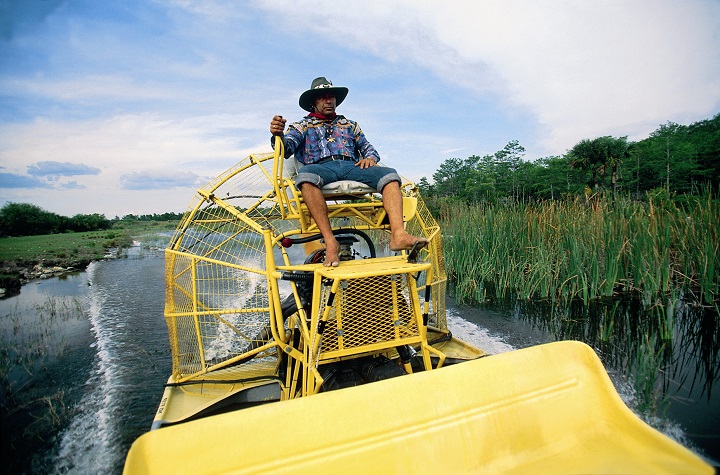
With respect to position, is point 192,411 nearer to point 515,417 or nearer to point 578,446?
point 515,417

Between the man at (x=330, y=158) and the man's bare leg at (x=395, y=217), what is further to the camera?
the man at (x=330, y=158)

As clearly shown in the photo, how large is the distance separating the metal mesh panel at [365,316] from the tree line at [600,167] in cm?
2734

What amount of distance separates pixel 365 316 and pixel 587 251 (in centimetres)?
529

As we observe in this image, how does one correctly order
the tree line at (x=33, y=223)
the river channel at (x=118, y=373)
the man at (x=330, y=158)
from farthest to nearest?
the tree line at (x=33, y=223) < the river channel at (x=118, y=373) < the man at (x=330, y=158)

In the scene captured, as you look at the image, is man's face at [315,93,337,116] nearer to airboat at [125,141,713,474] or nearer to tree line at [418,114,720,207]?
airboat at [125,141,713,474]

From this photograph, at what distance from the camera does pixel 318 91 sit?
4004 millimetres

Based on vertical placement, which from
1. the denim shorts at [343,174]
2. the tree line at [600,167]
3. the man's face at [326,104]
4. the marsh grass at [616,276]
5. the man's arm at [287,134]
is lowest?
the marsh grass at [616,276]

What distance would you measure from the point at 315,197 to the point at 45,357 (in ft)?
14.9

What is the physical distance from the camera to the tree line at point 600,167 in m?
29.5

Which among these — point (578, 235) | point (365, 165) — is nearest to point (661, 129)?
point (578, 235)

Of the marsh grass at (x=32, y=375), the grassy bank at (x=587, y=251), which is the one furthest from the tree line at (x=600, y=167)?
the marsh grass at (x=32, y=375)

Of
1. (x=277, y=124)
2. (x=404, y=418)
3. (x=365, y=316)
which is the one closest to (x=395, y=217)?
(x=365, y=316)

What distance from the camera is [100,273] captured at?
34.2 feet

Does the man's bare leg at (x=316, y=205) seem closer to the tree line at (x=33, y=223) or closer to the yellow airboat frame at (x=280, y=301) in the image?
the yellow airboat frame at (x=280, y=301)
